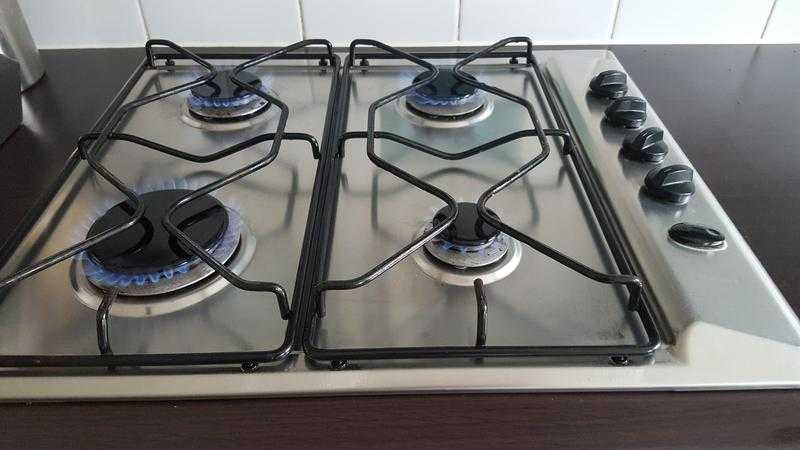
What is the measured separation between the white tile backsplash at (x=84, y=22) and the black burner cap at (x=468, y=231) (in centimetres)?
63

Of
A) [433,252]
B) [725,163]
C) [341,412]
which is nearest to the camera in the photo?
[341,412]

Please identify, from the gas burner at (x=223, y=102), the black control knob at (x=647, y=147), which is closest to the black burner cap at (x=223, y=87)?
the gas burner at (x=223, y=102)

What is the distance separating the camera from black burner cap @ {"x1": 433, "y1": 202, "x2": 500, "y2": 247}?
1.57 ft

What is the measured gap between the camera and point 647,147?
578 mm

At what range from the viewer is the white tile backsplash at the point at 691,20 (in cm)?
86

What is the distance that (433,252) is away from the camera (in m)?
0.49

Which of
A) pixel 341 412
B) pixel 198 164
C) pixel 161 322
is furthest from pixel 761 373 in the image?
pixel 198 164

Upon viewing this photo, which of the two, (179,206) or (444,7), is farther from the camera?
(444,7)

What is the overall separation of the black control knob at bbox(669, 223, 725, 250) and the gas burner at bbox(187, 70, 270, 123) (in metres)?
0.48

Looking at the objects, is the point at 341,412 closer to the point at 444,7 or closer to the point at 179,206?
the point at 179,206

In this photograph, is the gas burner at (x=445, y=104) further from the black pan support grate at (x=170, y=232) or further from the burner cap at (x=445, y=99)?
the black pan support grate at (x=170, y=232)

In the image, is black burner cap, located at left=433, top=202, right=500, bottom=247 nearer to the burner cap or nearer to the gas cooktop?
the gas cooktop

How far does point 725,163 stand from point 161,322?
0.58 meters

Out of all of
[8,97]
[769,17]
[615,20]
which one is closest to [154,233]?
[8,97]
